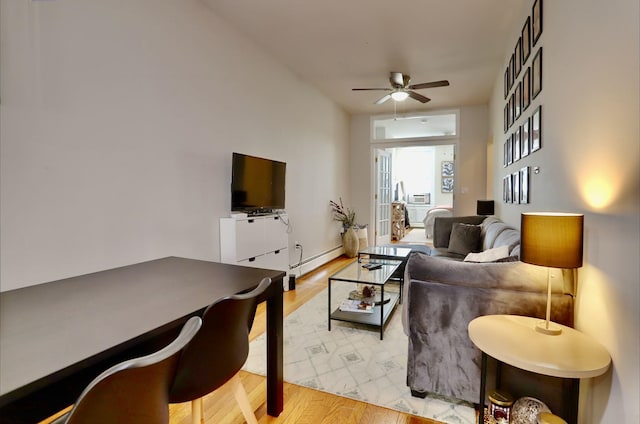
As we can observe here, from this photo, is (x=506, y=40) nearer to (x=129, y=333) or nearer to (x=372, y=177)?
(x=372, y=177)

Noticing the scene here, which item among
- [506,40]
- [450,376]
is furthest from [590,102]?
[506,40]

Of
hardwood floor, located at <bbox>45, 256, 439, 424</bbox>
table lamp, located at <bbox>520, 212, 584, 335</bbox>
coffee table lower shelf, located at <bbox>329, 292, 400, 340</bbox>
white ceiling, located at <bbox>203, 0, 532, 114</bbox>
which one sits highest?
white ceiling, located at <bbox>203, 0, 532, 114</bbox>

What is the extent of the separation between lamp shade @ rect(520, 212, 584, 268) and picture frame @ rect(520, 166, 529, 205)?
152cm

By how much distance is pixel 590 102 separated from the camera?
1.50 meters

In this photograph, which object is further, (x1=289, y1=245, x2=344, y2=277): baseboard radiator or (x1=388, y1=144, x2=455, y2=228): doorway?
(x1=388, y1=144, x2=455, y2=228): doorway

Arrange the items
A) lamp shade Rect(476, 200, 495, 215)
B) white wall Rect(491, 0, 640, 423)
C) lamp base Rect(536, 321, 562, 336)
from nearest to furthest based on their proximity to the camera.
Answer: white wall Rect(491, 0, 640, 423), lamp base Rect(536, 321, 562, 336), lamp shade Rect(476, 200, 495, 215)

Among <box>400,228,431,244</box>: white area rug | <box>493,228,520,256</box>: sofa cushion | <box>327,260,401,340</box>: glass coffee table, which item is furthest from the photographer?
<box>400,228,431,244</box>: white area rug

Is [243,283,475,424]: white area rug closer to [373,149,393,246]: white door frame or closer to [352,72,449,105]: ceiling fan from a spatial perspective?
[352,72,449,105]: ceiling fan

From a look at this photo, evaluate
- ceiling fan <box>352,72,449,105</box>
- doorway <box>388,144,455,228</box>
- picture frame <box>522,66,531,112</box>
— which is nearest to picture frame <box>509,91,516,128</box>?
picture frame <box>522,66,531,112</box>

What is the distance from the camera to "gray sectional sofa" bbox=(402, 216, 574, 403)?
162cm

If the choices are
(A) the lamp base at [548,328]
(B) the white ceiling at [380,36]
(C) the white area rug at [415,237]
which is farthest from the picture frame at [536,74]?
(C) the white area rug at [415,237]

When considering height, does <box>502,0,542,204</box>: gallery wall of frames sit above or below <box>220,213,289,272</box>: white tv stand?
above

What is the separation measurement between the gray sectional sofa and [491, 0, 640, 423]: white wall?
0.19 m

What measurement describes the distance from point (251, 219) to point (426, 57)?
2.97 metres
